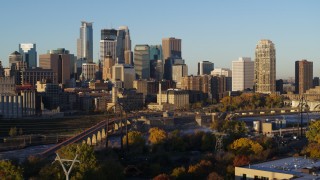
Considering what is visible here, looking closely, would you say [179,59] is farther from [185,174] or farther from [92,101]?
[185,174]

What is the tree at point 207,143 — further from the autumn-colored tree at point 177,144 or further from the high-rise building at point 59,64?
the high-rise building at point 59,64

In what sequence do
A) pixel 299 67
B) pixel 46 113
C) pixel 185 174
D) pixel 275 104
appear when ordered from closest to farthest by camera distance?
pixel 185 174, pixel 46 113, pixel 275 104, pixel 299 67

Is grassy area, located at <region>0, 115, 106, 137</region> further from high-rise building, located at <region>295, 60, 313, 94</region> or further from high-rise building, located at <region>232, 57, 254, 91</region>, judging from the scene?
high-rise building, located at <region>232, 57, 254, 91</region>

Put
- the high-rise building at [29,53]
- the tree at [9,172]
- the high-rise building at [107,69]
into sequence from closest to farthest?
the tree at [9,172], the high-rise building at [107,69], the high-rise building at [29,53]

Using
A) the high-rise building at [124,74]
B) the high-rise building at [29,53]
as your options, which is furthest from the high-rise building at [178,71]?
the high-rise building at [29,53]

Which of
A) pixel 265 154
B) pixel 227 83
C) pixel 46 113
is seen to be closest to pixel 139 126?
pixel 46 113

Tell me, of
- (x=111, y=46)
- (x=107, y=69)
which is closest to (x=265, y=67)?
(x=107, y=69)

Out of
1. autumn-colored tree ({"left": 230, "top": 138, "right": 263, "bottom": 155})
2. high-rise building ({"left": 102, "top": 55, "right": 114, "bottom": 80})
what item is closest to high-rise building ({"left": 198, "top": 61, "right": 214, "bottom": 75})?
high-rise building ({"left": 102, "top": 55, "right": 114, "bottom": 80})

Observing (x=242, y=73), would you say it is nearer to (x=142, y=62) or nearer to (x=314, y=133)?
(x=142, y=62)
